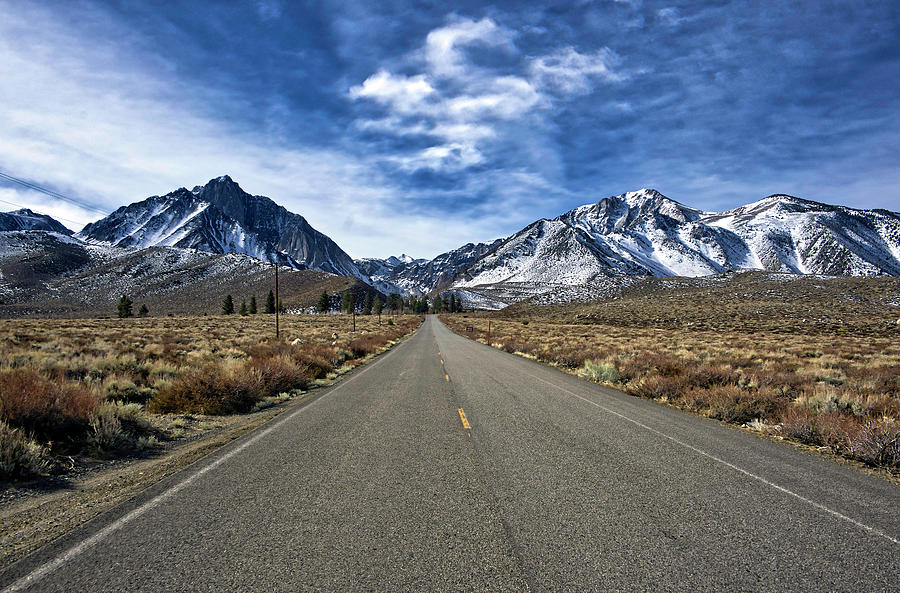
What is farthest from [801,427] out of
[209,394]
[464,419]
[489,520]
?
[209,394]

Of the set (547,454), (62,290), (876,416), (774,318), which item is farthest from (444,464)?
(62,290)

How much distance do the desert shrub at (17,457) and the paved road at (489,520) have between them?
1.85m

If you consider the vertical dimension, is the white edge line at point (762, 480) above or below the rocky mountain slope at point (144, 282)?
below

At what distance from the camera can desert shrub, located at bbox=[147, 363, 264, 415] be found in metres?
8.77

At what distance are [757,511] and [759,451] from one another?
2.95m

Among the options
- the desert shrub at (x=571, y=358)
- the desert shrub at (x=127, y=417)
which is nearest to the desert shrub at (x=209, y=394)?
the desert shrub at (x=127, y=417)

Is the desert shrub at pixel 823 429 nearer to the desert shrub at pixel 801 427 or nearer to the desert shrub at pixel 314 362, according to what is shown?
the desert shrub at pixel 801 427

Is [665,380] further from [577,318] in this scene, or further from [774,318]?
[577,318]

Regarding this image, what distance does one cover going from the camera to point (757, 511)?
420 centimetres

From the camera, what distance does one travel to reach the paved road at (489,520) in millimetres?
2965

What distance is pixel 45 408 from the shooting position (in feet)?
20.0

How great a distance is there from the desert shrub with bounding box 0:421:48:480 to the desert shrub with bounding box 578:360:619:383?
1470 cm

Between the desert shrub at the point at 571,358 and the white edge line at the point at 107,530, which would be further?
the desert shrub at the point at 571,358

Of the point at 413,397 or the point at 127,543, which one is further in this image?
the point at 413,397
